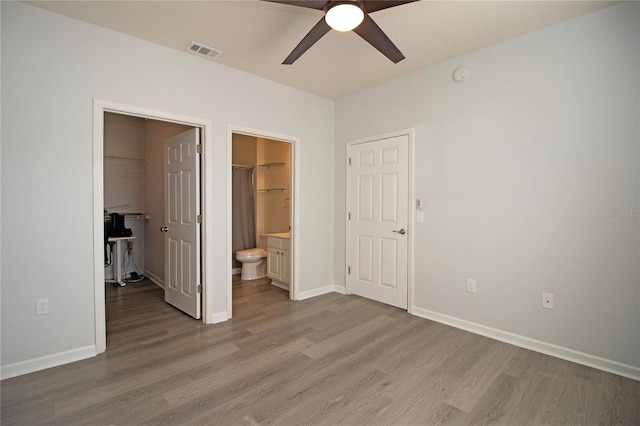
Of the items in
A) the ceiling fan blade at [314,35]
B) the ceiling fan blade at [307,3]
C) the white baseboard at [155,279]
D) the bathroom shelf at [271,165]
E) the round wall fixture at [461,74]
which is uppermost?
the round wall fixture at [461,74]

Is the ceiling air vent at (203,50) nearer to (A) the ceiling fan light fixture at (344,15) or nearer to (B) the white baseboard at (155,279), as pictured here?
(A) the ceiling fan light fixture at (344,15)

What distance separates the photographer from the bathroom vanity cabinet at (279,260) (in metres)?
4.47

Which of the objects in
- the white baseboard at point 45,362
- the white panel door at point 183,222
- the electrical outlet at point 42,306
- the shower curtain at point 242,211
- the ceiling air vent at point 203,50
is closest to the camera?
the white baseboard at point 45,362

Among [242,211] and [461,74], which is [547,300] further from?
[242,211]

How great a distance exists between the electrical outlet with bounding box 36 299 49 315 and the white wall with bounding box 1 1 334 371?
1.3 inches

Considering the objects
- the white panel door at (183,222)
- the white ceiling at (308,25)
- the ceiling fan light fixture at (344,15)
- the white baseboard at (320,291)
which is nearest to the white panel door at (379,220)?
the white baseboard at (320,291)

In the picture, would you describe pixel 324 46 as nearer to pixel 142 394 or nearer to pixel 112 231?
pixel 142 394

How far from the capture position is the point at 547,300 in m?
2.64

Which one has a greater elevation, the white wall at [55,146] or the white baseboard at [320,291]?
the white wall at [55,146]

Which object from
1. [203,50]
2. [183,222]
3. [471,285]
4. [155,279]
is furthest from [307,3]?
[155,279]

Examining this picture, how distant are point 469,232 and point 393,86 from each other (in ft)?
6.20

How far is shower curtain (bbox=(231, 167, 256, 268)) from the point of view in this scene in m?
5.33

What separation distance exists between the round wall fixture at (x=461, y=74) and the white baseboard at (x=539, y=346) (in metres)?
2.40

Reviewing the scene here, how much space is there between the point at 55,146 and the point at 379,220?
10.5 ft
